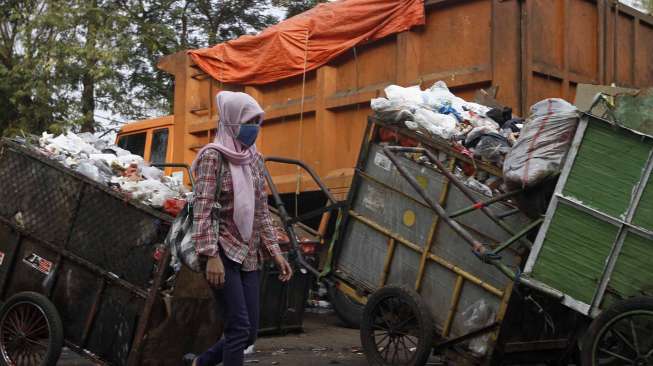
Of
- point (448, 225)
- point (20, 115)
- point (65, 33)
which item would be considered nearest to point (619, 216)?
point (448, 225)

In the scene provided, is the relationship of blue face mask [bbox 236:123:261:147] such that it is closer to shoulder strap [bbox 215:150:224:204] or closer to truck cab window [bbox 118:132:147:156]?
shoulder strap [bbox 215:150:224:204]

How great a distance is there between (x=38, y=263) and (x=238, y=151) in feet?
5.62

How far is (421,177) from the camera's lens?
4508mm

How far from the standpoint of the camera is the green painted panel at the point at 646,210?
3463mm

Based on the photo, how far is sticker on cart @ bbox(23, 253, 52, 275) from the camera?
4367mm

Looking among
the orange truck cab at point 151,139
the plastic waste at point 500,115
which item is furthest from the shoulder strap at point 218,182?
the orange truck cab at point 151,139

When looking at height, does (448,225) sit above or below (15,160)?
above

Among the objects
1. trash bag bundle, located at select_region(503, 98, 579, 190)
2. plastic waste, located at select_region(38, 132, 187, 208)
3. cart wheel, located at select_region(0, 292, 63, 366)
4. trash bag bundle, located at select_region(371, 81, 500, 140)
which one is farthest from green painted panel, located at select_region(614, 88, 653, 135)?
cart wheel, located at select_region(0, 292, 63, 366)

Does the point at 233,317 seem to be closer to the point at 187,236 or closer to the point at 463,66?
the point at 187,236

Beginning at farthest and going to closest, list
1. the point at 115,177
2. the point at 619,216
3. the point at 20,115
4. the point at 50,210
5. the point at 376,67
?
1. the point at 20,115
2. the point at 376,67
3. the point at 115,177
4. the point at 50,210
5. the point at 619,216

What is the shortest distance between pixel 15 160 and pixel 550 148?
10.8 feet

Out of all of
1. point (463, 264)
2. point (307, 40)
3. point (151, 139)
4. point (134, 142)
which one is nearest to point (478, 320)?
point (463, 264)

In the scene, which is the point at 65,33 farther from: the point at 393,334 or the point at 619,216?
the point at 619,216

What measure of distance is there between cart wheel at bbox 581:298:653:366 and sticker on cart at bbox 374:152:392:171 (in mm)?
1710
